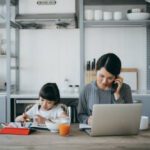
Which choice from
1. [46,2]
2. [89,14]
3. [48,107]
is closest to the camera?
[48,107]

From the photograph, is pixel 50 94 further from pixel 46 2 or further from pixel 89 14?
pixel 46 2

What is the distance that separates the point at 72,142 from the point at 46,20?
2354 mm

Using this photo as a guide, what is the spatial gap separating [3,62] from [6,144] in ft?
8.17

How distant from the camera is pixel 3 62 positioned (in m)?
4.02

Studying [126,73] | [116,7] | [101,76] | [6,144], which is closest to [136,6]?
[116,7]

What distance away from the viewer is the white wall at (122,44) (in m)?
3.97

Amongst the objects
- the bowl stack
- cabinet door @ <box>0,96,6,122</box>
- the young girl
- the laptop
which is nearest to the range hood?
the bowl stack

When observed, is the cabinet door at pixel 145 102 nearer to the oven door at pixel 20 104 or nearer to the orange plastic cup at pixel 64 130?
the oven door at pixel 20 104

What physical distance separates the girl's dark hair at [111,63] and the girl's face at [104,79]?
3 cm

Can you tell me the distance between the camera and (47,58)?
402cm

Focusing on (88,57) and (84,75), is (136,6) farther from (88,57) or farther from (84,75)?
(84,75)

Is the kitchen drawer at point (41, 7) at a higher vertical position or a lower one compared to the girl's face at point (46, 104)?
higher

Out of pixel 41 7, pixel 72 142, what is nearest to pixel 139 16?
pixel 41 7

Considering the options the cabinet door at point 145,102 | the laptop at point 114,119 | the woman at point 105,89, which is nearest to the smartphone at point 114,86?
the woman at point 105,89
